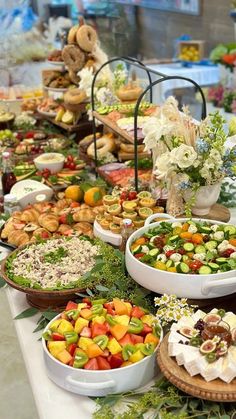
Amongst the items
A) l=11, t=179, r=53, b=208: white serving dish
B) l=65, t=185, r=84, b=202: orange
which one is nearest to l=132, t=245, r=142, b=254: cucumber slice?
l=65, t=185, r=84, b=202: orange

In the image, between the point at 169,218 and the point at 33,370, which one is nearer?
the point at 33,370

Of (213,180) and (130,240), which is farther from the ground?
(213,180)

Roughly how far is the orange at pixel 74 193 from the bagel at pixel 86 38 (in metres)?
1.14

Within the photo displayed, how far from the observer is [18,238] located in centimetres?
185

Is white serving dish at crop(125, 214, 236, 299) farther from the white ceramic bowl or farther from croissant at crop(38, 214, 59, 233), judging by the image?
the white ceramic bowl

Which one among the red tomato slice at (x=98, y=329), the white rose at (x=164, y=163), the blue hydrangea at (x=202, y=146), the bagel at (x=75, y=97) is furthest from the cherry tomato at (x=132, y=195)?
the bagel at (x=75, y=97)

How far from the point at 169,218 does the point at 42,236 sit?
19.3 inches

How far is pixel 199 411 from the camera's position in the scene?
1.09m

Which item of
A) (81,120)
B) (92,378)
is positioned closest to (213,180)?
(92,378)

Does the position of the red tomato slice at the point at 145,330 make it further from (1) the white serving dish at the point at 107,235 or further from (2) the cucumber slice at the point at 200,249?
(1) the white serving dish at the point at 107,235

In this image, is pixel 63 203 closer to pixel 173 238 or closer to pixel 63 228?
pixel 63 228

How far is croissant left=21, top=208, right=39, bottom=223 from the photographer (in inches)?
78.3

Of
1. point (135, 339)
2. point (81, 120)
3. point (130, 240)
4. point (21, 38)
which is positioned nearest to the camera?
point (135, 339)

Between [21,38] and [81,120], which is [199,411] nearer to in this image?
[81,120]
